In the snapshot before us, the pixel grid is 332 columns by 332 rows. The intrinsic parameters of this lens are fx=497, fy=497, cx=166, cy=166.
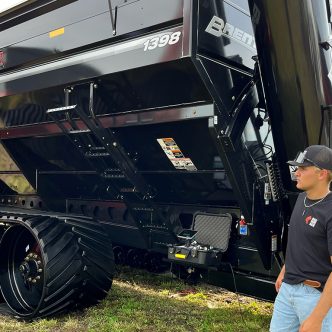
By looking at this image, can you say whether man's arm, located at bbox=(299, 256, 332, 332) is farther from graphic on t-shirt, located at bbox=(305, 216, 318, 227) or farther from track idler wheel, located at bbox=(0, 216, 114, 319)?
track idler wheel, located at bbox=(0, 216, 114, 319)

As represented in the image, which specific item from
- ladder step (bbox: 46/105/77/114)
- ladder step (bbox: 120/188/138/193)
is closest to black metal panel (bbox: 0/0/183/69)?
ladder step (bbox: 46/105/77/114)

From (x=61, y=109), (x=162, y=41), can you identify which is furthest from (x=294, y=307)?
(x=61, y=109)

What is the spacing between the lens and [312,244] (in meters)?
2.26

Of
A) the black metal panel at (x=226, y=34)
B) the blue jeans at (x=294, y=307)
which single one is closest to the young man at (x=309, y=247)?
the blue jeans at (x=294, y=307)

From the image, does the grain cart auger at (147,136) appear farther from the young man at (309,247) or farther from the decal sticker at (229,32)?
the young man at (309,247)

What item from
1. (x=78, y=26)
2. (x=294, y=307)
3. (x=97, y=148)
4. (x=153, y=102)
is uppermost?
(x=78, y=26)

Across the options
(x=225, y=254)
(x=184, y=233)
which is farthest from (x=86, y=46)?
(x=225, y=254)

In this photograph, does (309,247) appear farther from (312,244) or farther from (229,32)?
(229,32)

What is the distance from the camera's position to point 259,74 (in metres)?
3.56

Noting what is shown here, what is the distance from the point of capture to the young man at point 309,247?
87.0 inches

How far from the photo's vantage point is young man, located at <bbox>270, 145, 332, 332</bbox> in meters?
2.21

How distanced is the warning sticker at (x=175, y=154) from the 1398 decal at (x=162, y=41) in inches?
28.7

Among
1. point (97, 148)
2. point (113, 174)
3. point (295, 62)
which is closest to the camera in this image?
point (295, 62)

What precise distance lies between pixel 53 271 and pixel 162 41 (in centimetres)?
203
